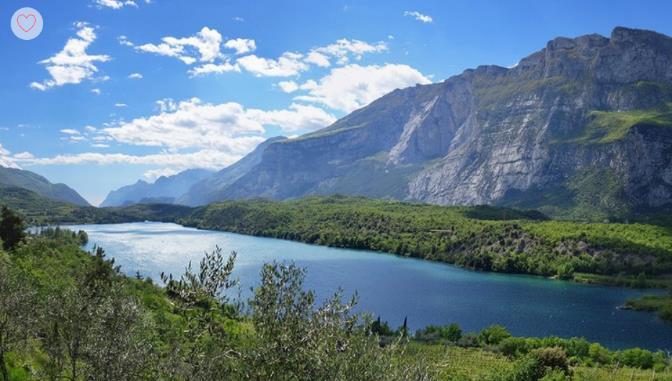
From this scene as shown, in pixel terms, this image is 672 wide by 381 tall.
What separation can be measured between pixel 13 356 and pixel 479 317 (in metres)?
91.4

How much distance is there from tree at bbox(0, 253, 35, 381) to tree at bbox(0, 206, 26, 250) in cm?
5153

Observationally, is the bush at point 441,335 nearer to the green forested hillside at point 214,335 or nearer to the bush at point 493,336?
the bush at point 493,336

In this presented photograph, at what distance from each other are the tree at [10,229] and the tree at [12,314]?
51.5 metres

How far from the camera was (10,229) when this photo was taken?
73.8 meters

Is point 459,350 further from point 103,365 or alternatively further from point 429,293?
point 103,365

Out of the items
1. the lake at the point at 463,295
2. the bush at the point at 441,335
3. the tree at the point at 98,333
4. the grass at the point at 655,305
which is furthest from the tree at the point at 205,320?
the grass at the point at 655,305

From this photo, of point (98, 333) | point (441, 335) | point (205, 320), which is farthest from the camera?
point (441, 335)

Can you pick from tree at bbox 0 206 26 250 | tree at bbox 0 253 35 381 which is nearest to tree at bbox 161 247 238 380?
tree at bbox 0 253 35 381

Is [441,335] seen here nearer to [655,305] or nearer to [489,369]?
[489,369]

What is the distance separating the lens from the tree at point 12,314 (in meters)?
26.1

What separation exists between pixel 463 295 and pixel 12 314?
114m

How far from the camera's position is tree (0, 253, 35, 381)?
26.1 metres

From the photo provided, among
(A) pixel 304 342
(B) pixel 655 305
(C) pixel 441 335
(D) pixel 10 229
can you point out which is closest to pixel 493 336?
(C) pixel 441 335

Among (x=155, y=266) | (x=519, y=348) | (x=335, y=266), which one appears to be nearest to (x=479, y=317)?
(x=519, y=348)
